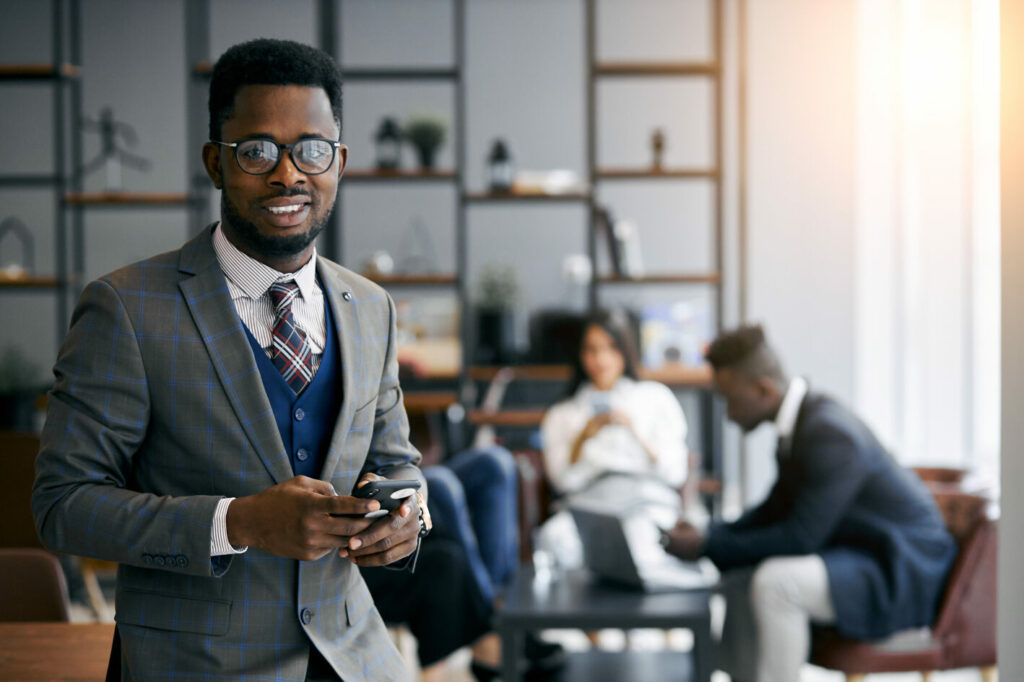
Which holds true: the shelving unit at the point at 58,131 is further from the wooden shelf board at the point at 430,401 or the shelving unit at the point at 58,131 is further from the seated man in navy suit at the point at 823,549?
the seated man in navy suit at the point at 823,549

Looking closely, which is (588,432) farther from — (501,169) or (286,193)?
(286,193)

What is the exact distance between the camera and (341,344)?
51.1 inches

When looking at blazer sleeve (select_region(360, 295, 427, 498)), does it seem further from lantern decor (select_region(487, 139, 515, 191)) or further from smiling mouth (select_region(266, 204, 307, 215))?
lantern decor (select_region(487, 139, 515, 191))

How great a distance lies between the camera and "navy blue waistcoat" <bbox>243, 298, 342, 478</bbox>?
124 centimetres

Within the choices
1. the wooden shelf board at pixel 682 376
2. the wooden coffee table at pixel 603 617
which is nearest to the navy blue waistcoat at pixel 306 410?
the wooden coffee table at pixel 603 617

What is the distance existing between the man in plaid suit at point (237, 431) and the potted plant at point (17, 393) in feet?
15.1

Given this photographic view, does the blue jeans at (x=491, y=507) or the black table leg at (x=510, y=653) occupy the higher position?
the blue jeans at (x=491, y=507)

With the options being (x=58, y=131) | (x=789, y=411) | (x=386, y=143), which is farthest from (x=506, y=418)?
(x=58, y=131)

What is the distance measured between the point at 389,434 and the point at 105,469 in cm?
38

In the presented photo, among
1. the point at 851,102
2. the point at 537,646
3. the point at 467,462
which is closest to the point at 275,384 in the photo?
the point at 537,646

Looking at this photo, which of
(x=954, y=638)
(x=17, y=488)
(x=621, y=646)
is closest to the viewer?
(x=954, y=638)

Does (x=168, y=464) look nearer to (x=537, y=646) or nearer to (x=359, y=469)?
(x=359, y=469)

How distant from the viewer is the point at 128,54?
21.2 ft

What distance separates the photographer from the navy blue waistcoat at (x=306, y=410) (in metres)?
1.24
